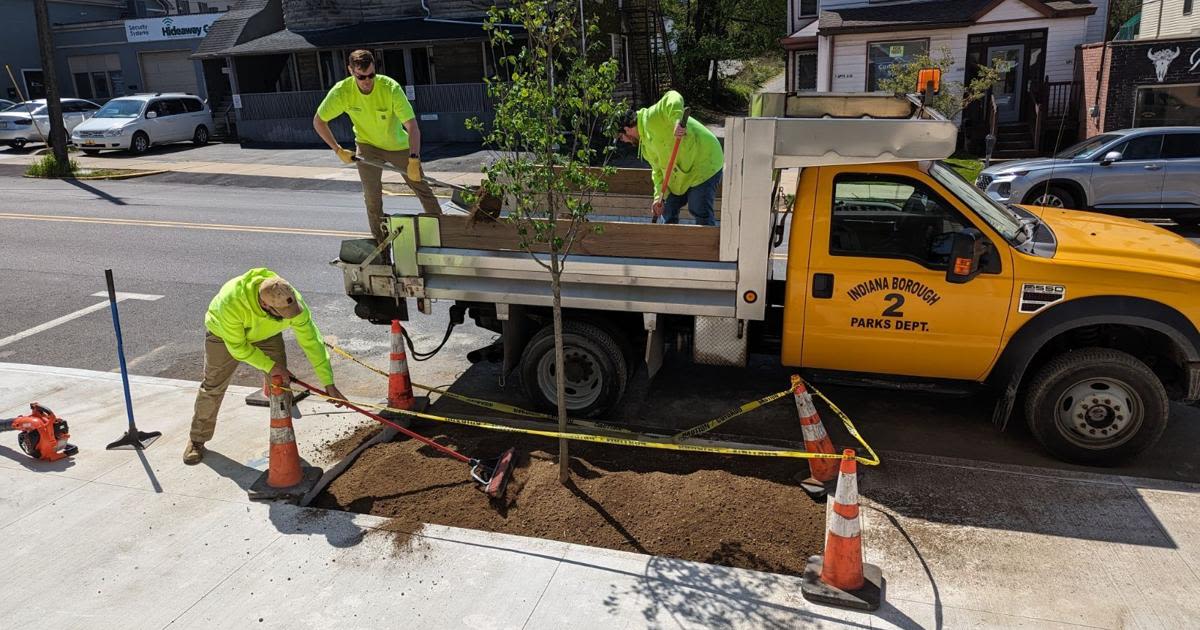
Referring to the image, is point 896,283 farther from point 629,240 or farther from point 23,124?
point 23,124

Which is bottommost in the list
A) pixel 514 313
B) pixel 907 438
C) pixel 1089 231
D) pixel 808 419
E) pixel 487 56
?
pixel 907 438

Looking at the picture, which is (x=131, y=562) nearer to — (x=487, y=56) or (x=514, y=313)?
(x=514, y=313)

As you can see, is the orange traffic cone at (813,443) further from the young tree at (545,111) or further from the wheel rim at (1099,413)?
the young tree at (545,111)

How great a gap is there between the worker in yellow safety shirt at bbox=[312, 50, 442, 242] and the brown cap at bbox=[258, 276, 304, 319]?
4.20 feet

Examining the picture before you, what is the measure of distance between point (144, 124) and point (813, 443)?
25446 mm

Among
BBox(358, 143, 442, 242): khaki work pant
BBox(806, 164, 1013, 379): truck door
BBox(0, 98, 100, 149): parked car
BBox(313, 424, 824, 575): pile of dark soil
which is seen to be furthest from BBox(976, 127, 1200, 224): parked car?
BBox(0, 98, 100, 149): parked car

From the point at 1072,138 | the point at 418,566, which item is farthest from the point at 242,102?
the point at 418,566

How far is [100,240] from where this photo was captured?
43.3 ft

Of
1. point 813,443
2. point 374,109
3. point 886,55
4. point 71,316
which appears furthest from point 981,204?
point 886,55

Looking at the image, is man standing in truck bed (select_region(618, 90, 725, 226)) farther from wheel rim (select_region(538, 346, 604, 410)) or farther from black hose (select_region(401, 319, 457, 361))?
black hose (select_region(401, 319, 457, 361))

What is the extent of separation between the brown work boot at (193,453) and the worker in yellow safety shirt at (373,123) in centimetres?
200

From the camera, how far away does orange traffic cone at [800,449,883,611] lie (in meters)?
4.20

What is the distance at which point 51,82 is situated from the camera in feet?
66.0

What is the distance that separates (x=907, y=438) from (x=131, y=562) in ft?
17.0
